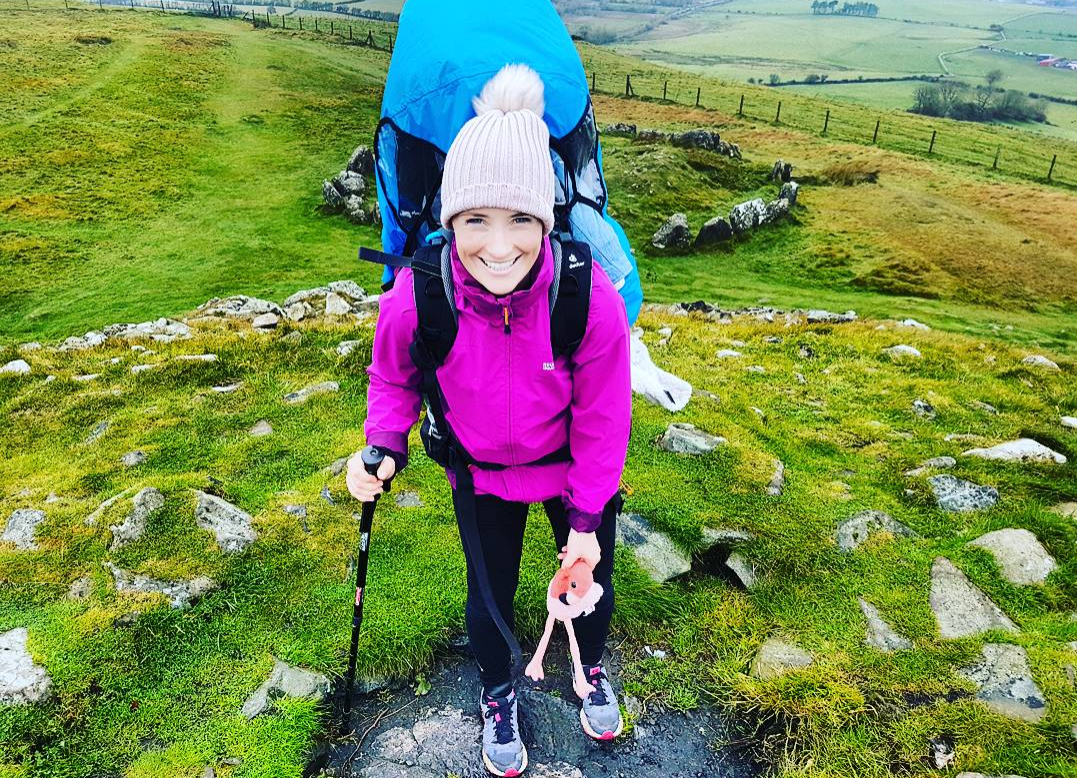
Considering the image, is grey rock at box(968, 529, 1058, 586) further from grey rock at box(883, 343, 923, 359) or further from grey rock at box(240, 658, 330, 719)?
grey rock at box(883, 343, 923, 359)

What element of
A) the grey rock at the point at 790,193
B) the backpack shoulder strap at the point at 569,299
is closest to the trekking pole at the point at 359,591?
the backpack shoulder strap at the point at 569,299

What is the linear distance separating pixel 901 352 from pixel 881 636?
7.57 m

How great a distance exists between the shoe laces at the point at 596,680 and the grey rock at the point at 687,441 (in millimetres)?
3087

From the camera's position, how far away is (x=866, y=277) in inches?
920

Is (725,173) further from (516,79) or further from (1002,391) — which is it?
(516,79)

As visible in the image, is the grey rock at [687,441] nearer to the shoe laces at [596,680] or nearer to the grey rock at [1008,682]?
the grey rock at [1008,682]

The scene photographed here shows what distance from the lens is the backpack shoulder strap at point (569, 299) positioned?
288 cm

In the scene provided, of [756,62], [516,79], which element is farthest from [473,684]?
[756,62]

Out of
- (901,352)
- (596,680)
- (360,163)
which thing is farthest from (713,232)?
(596,680)

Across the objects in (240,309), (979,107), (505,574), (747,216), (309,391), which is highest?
(979,107)

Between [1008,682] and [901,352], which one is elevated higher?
[1008,682]

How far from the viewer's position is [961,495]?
Result: 617 centimetres

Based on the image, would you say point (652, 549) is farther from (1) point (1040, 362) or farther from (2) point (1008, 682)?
(1) point (1040, 362)

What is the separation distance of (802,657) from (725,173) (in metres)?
31.7
